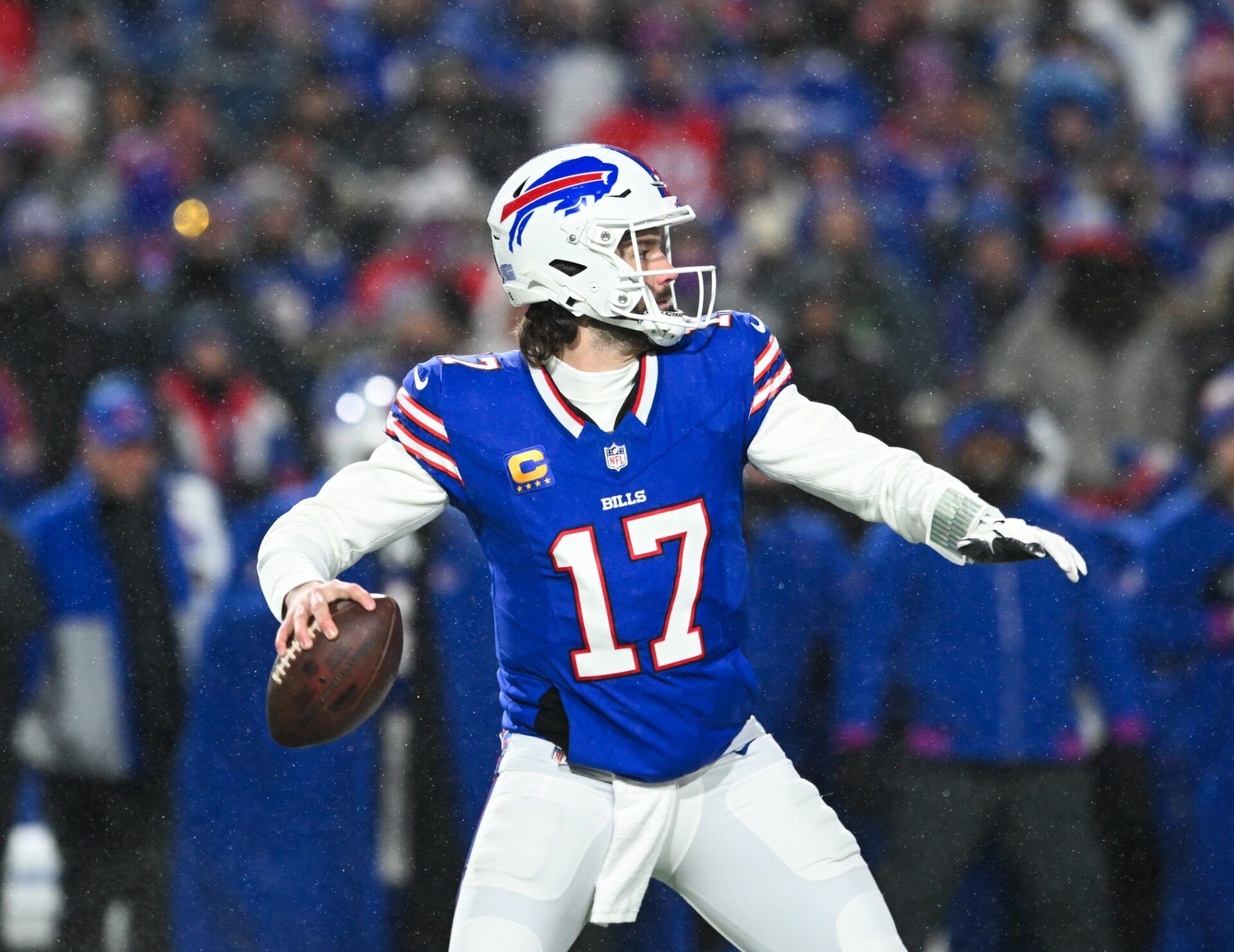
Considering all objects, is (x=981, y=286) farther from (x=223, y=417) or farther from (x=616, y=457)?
(x=616, y=457)

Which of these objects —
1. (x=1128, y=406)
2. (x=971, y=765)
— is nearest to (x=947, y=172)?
(x=1128, y=406)

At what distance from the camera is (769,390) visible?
2.38 m

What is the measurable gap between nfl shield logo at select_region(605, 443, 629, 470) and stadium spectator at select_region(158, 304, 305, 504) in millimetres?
1676

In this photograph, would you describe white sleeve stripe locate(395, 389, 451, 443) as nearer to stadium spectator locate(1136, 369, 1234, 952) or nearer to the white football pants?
the white football pants

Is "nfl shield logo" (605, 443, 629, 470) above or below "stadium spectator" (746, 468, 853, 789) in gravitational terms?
above

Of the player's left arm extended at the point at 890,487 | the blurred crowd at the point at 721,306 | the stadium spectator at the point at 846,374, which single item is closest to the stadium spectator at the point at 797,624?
the blurred crowd at the point at 721,306

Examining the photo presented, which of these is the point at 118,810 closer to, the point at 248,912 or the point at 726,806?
the point at 248,912

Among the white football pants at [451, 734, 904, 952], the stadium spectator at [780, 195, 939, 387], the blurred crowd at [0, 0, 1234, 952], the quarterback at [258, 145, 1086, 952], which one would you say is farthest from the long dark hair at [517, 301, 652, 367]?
the stadium spectator at [780, 195, 939, 387]

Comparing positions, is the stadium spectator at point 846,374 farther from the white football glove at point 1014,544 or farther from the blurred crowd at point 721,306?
the white football glove at point 1014,544

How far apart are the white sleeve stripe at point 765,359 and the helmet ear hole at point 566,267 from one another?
0.97ft

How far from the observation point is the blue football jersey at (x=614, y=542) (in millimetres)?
2234

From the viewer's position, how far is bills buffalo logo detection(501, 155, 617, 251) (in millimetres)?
2389

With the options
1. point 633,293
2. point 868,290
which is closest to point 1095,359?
point 868,290

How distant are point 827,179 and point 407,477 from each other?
8.35ft
